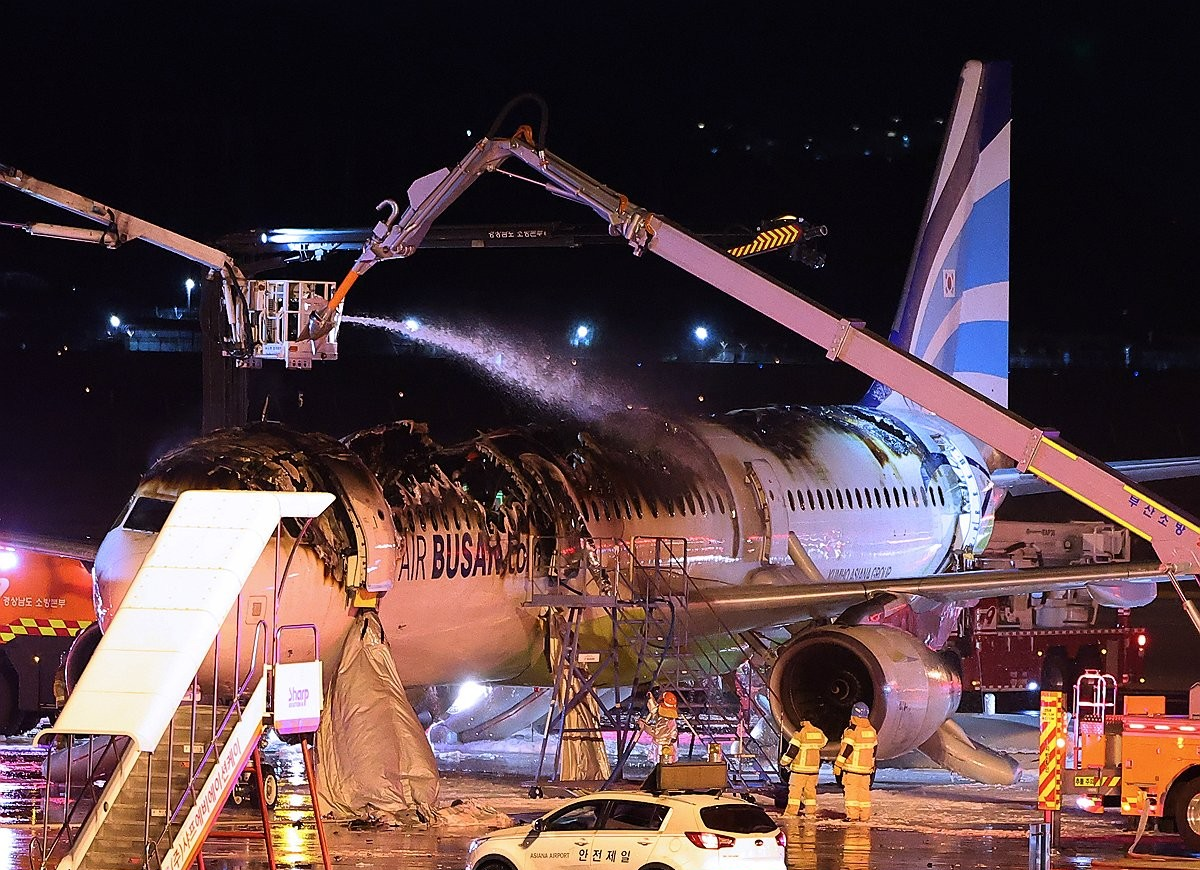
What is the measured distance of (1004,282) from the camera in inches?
1176

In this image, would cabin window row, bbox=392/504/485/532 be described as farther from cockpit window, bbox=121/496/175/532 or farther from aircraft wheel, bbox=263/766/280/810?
aircraft wheel, bbox=263/766/280/810

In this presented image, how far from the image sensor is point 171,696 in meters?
11.9

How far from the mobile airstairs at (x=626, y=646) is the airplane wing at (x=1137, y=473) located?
6.86 m

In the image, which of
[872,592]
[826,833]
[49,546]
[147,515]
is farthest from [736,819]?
[49,546]

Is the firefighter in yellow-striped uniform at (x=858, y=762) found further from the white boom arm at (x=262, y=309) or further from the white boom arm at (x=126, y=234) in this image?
the white boom arm at (x=126, y=234)

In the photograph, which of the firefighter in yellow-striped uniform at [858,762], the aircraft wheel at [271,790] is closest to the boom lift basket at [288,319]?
the aircraft wheel at [271,790]

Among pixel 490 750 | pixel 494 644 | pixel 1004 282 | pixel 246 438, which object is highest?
pixel 1004 282

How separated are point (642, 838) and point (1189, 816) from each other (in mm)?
6103

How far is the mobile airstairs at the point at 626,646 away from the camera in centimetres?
2012

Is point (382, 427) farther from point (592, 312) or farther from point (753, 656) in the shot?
point (592, 312)

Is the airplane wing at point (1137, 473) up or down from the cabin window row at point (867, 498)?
up

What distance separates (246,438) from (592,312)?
57.7 m

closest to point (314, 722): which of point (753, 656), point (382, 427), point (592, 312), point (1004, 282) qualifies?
point (382, 427)

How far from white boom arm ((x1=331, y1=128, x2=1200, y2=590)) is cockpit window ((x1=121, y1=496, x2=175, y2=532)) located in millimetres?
5159
